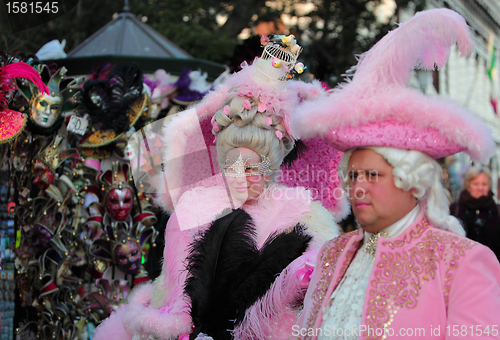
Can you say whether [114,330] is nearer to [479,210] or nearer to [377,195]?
[377,195]

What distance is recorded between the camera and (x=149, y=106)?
4.82 meters

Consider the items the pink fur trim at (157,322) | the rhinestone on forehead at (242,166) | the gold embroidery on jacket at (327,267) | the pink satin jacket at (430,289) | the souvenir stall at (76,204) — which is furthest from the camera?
the souvenir stall at (76,204)

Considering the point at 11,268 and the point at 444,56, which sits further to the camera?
the point at 11,268

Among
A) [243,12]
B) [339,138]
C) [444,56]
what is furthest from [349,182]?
[243,12]

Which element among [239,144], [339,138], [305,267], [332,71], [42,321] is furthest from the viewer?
[332,71]

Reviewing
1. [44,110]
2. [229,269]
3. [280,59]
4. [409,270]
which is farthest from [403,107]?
[44,110]

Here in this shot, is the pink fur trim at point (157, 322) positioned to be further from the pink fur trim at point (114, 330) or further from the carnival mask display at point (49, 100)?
the carnival mask display at point (49, 100)

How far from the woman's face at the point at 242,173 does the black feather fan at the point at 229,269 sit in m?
0.32

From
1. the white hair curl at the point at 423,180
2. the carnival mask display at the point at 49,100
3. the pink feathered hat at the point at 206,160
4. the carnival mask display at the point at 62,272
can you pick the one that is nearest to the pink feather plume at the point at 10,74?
the carnival mask display at the point at 49,100

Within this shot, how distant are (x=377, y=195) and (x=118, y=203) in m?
3.24

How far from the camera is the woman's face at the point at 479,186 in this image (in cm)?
544

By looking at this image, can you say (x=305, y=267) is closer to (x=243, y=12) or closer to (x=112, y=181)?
(x=112, y=181)

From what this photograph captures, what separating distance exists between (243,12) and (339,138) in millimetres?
9519

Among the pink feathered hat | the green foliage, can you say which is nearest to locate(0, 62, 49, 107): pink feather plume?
the pink feathered hat
